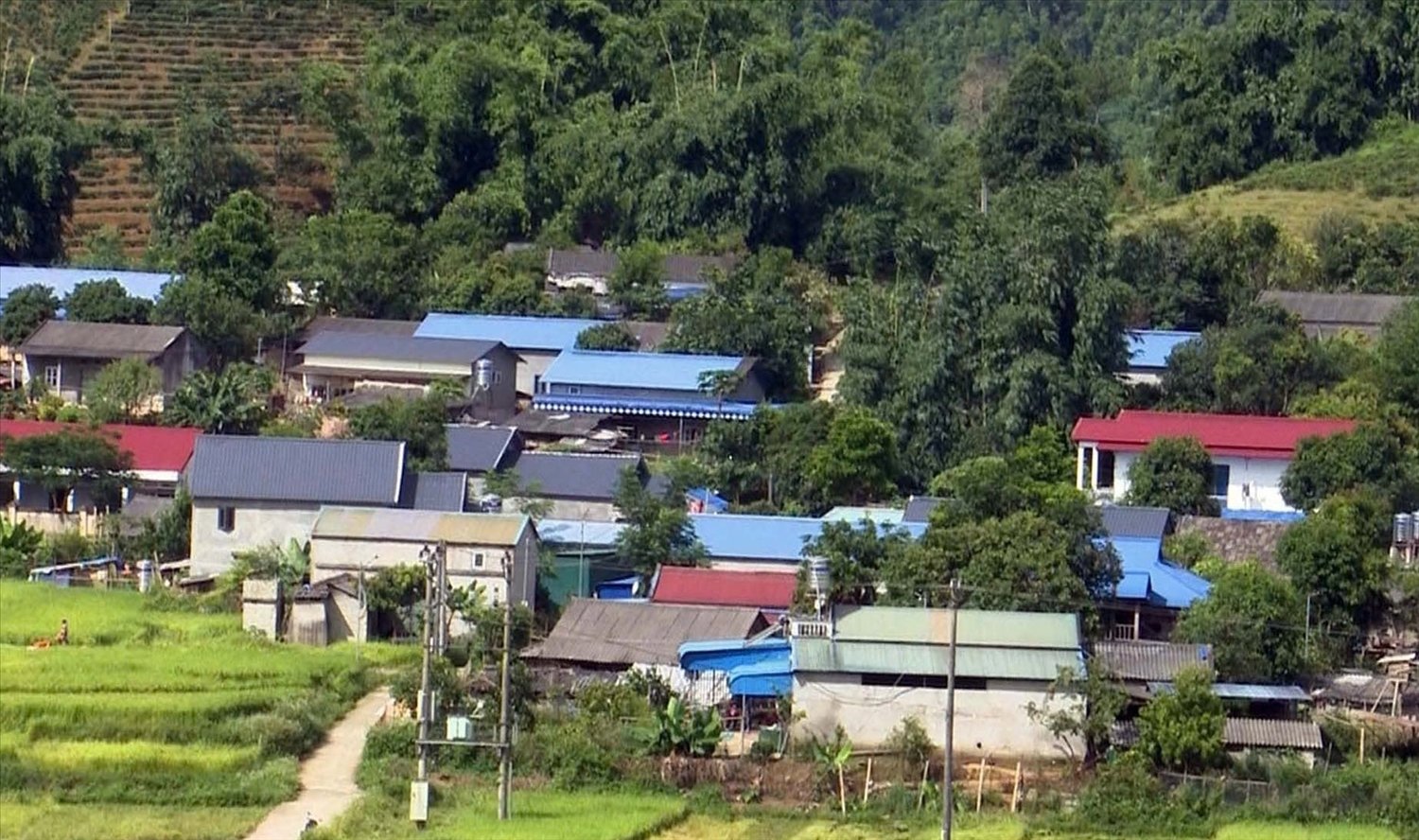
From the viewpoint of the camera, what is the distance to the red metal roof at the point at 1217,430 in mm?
37375

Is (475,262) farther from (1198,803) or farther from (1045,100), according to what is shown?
(1198,803)

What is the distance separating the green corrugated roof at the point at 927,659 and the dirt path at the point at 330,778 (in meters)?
4.89

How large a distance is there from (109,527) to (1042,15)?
5218 centimetres

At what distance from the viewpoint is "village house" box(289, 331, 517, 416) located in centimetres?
4359

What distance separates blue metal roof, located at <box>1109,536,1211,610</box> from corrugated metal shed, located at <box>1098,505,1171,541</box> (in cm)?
40

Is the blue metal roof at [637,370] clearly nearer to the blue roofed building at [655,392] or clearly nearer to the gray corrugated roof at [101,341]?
the blue roofed building at [655,392]

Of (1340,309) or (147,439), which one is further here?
(1340,309)

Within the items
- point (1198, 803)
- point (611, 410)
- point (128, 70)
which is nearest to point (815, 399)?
point (611, 410)

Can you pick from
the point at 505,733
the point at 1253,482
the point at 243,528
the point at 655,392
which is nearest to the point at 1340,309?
the point at 1253,482

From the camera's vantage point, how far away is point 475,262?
50.2m

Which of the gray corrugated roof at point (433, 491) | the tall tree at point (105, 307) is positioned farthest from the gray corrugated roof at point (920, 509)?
the tall tree at point (105, 307)

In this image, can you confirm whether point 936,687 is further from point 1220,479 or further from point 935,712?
point 1220,479

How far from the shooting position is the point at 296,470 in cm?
3575

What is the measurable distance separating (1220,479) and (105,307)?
19.3m
